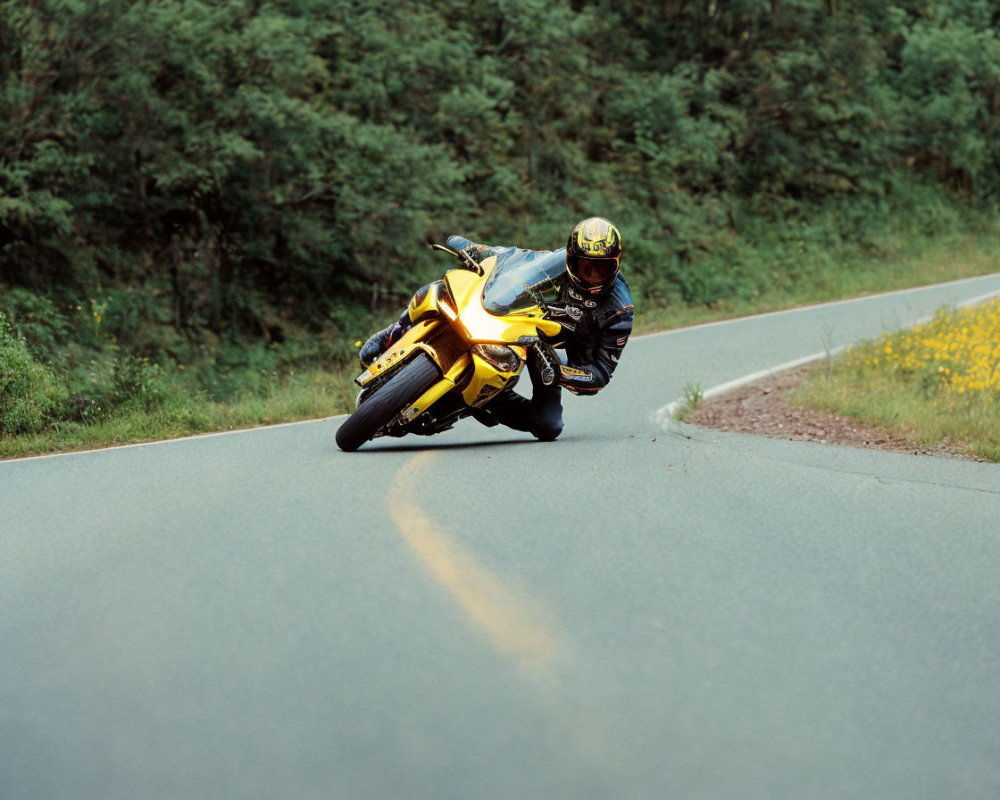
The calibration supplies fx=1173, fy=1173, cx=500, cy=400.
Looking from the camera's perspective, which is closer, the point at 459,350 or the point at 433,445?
the point at 459,350

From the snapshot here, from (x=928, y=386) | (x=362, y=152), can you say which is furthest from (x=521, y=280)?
(x=362, y=152)

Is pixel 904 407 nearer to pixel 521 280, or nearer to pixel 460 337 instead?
pixel 521 280

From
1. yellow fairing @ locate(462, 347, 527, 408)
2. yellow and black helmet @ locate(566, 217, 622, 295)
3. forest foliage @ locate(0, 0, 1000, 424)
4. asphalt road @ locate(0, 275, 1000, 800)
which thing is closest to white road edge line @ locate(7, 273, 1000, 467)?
asphalt road @ locate(0, 275, 1000, 800)

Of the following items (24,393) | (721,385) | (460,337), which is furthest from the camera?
(721,385)

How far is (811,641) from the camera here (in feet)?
15.4

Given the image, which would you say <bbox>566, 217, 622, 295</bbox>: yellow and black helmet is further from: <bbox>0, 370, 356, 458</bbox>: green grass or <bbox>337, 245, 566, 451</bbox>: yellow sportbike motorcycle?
<bbox>0, 370, 356, 458</bbox>: green grass

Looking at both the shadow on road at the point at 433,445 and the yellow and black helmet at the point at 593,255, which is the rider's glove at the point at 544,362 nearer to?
the yellow and black helmet at the point at 593,255

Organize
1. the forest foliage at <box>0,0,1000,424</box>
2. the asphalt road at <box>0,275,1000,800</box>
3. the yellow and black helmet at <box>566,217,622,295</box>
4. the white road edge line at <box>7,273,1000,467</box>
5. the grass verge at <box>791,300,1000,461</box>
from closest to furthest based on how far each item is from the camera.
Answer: the asphalt road at <box>0,275,1000,800</box>
the yellow and black helmet at <box>566,217,622,295</box>
the white road edge line at <box>7,273,1000,467</box>
the grass verge at <box>791,300,1000,461</box>
the forest foliage at <box>0,0,1000,424</box>

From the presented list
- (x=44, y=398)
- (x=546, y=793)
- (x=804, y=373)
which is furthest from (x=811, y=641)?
(x=804, y=373)

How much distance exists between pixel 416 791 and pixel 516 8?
22.4m

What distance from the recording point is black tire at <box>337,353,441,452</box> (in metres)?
8.09

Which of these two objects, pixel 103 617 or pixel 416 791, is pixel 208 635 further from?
pixel 416 791

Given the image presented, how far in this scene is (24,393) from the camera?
1094cm

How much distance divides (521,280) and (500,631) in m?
4.30
